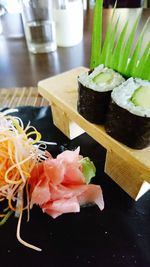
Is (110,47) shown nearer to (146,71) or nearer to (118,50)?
(118,50)

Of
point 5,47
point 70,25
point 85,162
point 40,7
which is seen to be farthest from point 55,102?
point 5,47

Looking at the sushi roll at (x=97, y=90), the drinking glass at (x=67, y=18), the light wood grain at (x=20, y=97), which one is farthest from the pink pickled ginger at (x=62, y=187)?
the drinking glass at (x=67, y=18)

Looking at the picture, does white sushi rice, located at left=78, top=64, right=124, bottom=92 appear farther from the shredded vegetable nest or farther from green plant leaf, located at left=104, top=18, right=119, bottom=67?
the shredded vegetable nest

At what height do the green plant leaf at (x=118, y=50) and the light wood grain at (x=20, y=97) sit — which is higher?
the green plant leaf at (x=118, y=50)

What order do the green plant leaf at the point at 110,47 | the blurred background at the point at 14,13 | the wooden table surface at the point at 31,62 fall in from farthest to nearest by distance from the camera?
the blurred background at the point at 14,13, the wooden table surface at the point at 31,62, the green plant leaf at the point at 110,47

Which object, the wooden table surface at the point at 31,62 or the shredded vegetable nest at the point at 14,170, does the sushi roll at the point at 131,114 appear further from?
the wooden table surface at the point at 31,62

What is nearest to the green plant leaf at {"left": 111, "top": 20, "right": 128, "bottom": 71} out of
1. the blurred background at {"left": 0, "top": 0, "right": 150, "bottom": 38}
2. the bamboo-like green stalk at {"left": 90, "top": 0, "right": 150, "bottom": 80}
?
the bamboo-like green stalk at {"left": 90, "top": 0, "right": 150, "bottom": 80}

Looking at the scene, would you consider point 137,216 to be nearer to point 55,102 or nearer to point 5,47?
point 55,102
